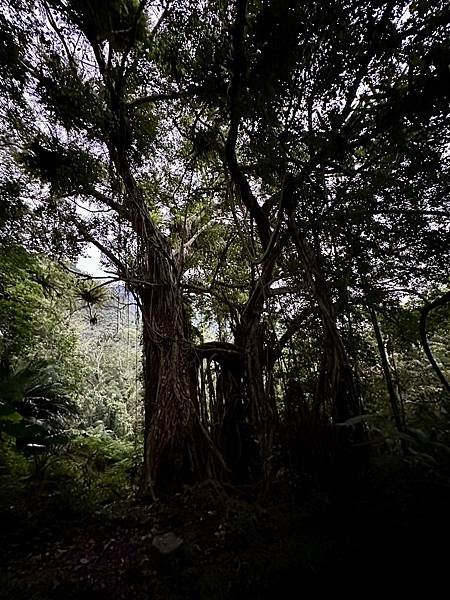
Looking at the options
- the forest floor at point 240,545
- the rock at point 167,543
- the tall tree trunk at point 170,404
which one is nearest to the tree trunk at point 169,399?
the tall tree trunk at point 170,404

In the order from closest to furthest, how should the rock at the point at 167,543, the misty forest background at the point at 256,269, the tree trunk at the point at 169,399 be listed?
1. the misty forest background at the point at 256,269
2. the rock at the point at 167,543
3. the tree trunk at the point at 169,399

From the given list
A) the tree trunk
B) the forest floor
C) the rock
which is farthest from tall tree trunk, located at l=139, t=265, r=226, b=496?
the rock

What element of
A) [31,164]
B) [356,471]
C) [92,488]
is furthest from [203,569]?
[31,164]

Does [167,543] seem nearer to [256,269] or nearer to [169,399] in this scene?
[169,399]

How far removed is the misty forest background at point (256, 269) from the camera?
5.03 ft

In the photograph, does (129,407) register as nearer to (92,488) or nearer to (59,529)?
(92,488)

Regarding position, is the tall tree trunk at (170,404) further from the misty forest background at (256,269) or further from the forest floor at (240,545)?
the forest floor at (240,545)

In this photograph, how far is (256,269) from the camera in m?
2.48

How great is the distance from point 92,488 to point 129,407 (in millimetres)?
6402

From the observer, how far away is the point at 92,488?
3.11 metres

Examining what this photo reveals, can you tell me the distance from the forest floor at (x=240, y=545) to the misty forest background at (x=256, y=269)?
0.01m

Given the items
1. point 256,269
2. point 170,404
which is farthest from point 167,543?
point 256,269

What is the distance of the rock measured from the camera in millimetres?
1796

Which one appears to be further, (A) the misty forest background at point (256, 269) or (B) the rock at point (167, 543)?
(B) the rock at point (167, 543)
